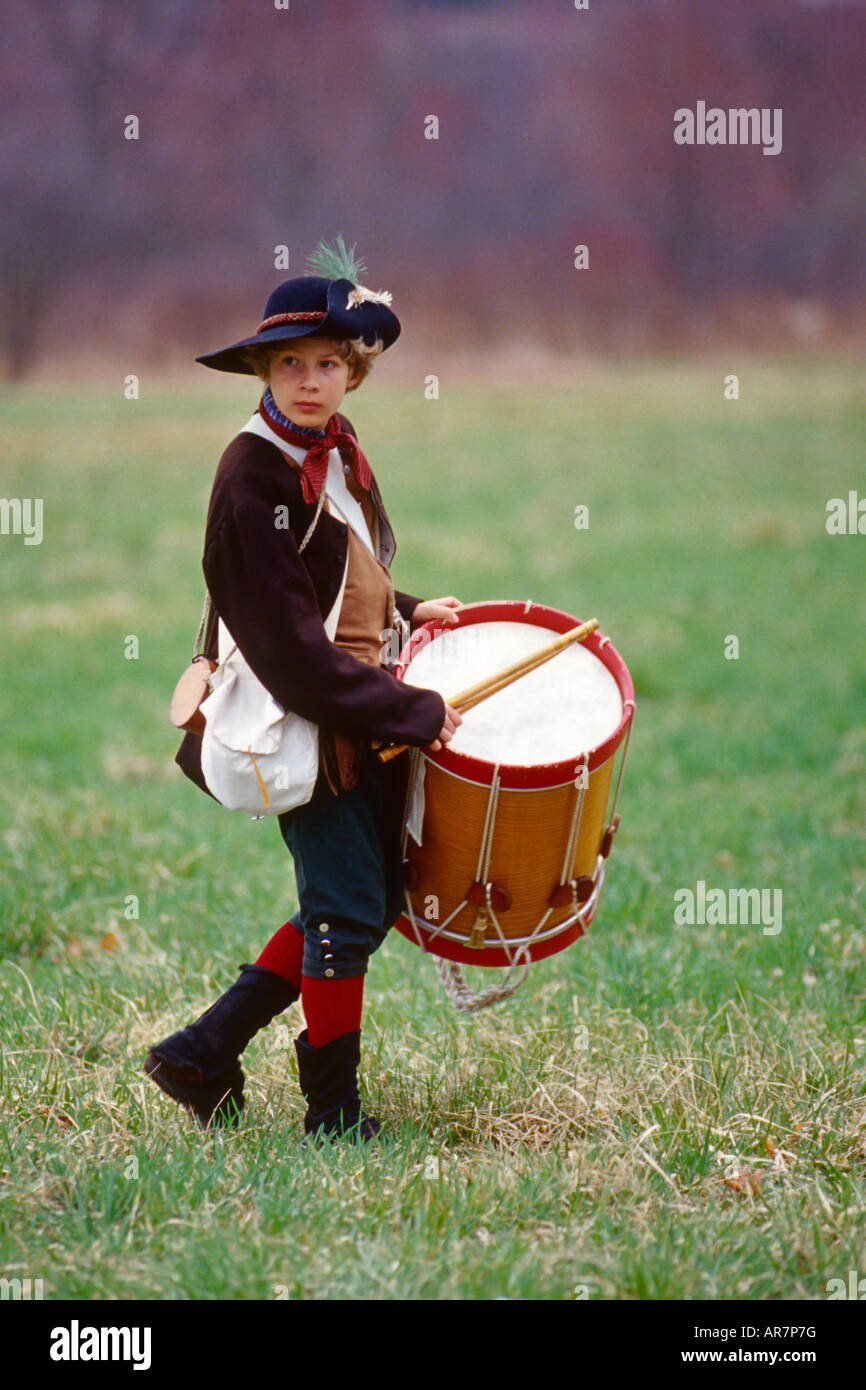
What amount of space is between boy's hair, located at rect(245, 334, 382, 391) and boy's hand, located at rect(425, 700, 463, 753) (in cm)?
72

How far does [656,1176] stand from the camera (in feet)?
9.23

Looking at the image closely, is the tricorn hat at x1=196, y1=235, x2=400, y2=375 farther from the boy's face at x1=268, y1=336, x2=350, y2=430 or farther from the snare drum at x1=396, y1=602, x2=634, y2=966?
the snare drum at x1=396, y1=602, x2=634, y2=966

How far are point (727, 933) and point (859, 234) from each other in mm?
28328

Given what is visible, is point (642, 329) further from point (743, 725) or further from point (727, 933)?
point (727, 933)

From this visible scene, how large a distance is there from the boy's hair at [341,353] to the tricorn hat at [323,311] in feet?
0.05

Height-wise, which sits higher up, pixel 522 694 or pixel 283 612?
pixel 283 612

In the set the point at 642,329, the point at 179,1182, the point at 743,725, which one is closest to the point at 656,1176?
the point at 179,1182

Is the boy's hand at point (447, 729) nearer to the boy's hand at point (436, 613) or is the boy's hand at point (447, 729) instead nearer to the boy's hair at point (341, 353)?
the boy's hand at point (436, 613)

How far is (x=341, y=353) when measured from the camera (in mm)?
2762

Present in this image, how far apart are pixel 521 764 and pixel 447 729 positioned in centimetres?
18

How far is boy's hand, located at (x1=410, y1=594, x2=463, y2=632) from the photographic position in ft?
10.3

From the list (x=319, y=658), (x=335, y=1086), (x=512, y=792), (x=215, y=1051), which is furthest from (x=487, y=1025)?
(x=319, y=658)

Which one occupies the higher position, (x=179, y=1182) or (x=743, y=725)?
(x=743, y=725)

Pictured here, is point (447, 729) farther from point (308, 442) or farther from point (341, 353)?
point (341, 353)
